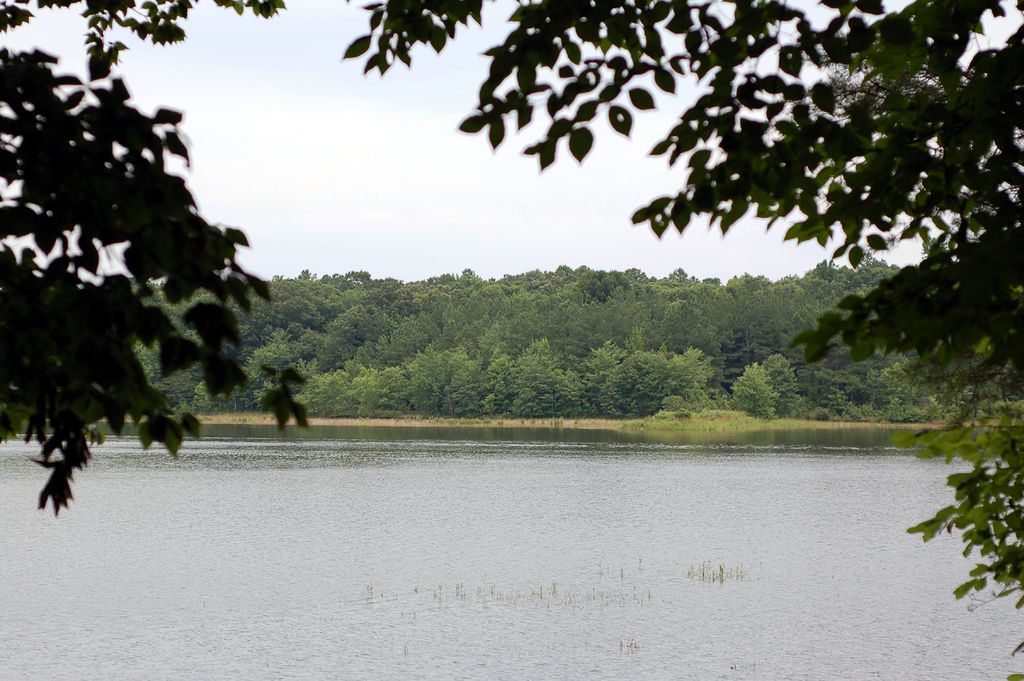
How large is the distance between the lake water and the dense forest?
52.0m

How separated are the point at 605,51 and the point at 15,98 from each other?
233cm

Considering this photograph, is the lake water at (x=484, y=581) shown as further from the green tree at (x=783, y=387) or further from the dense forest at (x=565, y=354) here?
the green tree at (x=783, y=387)

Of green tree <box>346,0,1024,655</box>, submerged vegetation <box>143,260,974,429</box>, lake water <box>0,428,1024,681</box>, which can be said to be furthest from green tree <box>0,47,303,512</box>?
submerged vegetation <box>143,260,974,429</box>

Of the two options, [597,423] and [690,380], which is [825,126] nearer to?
[597,423]

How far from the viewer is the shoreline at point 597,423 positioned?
89188 mm

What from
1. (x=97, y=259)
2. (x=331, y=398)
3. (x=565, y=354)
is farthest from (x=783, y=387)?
(x=97, y=259)

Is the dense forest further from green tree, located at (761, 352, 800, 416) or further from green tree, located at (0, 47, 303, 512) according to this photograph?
green tree, located at (0, 47, 303, 512)

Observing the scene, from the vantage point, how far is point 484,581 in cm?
2156

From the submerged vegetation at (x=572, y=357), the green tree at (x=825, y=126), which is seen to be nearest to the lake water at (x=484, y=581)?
the green tree at (x=825, y=126)

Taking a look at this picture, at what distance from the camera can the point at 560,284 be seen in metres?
154

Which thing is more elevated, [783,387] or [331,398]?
[783,387]

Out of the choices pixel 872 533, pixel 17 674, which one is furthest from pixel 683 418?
pixel 17 674

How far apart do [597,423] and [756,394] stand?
14213mm

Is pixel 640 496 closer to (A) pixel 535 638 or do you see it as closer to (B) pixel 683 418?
(A) pixel 535 638
